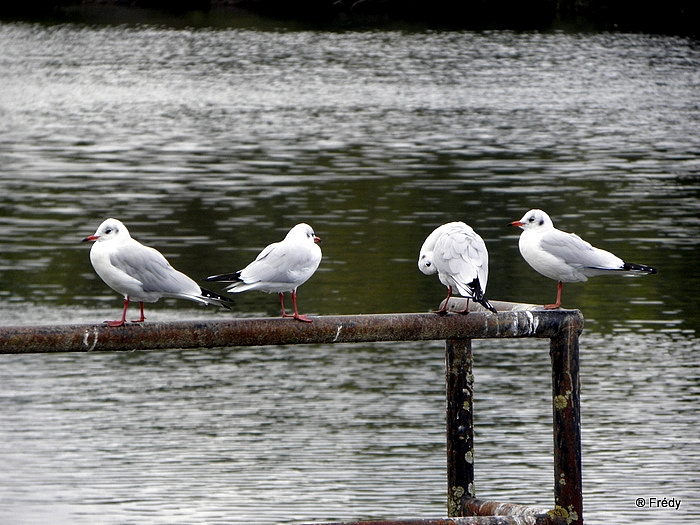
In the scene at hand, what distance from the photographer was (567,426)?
599cm

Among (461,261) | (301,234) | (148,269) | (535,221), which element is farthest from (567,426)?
(148,269)

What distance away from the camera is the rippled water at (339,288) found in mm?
9469

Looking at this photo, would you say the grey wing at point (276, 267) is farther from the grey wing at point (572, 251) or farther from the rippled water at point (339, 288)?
the rippled water at point (339, 288)

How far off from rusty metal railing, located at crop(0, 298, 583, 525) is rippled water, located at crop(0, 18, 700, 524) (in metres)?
2.57

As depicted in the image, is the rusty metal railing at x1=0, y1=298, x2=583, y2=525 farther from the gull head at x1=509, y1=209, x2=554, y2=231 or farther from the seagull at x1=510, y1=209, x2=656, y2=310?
the gull head at x1=509, y1=209, x2=554, y2=231

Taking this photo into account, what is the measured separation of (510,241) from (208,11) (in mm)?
56452

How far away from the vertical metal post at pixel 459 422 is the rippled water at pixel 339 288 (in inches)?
96.1

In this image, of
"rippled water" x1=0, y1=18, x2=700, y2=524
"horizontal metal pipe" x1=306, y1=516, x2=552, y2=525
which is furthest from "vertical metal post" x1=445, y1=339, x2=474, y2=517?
"rippled water" x1=0, y1=18, x2=700, y2=524

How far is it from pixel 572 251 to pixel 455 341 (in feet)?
2.22

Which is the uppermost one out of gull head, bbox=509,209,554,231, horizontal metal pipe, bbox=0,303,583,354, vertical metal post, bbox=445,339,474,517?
gull head, bbox=509,209,554,231

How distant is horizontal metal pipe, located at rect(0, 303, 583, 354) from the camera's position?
5.44 metres

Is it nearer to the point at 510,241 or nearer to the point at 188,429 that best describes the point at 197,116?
the point at 510,241

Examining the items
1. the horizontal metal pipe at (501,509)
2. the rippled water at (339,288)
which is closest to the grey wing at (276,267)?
the horizontal metal pipe at (501,509)

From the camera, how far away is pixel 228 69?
45938 mm
